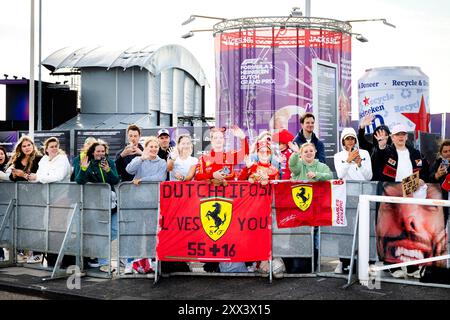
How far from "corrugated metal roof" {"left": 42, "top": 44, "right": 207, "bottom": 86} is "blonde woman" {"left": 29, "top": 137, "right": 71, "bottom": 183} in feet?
95.5

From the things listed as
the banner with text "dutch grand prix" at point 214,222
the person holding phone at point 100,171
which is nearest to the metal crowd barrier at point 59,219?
the person holding phone at point 100,171

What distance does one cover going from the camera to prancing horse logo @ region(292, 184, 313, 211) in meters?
9.38

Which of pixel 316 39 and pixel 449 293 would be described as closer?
pixel 449 293

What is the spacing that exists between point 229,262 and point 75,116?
33.9m

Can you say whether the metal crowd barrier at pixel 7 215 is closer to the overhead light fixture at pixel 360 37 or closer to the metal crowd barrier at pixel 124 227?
the metal crowd barrier at pixel 124 227

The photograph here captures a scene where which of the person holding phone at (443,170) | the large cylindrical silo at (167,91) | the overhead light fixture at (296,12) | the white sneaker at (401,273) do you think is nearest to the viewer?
the person holding phone at (443,170)

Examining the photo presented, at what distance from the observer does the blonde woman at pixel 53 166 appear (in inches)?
418

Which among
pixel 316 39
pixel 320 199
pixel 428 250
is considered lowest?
pixel 428 250

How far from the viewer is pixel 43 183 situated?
1043cm

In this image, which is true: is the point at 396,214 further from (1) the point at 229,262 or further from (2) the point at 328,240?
(1) the point at 229,262

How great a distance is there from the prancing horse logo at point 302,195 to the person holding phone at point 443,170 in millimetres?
1684

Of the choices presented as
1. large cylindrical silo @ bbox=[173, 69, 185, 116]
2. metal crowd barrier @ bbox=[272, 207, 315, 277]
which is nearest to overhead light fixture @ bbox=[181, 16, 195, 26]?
metal crowd barrier @ bbox=[272, 207, 315, 277]
